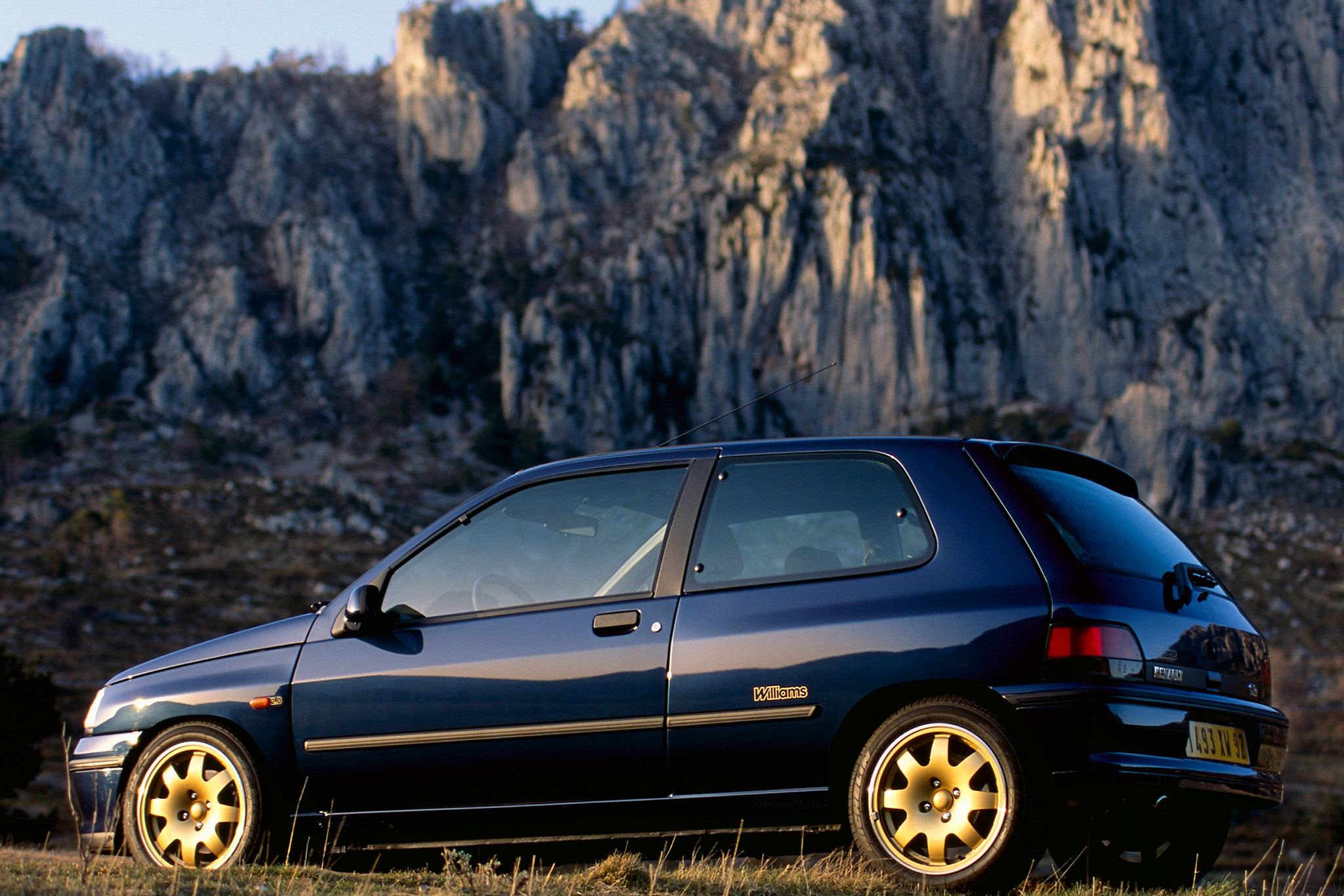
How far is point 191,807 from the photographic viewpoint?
183 inches

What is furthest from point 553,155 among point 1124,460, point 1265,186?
point 1265,186

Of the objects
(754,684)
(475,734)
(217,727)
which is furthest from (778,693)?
(217,727)

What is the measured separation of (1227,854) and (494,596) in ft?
133

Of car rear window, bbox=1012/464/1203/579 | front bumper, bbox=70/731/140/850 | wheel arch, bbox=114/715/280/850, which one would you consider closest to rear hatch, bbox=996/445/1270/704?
car rear window, bbox=1012/464/1203/579

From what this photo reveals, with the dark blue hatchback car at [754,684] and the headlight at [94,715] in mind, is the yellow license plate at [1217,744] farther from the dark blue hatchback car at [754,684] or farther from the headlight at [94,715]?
the headlight at [94,715]

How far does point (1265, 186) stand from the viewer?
9862cm

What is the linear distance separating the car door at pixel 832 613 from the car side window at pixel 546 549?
30cm

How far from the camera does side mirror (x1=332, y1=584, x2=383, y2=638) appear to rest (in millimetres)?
4438

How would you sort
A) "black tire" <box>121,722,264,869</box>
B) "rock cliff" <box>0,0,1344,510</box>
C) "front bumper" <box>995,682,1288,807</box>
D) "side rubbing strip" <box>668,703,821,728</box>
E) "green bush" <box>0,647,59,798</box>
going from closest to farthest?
"front bumper" <box>995,682,1288,807</box> → "side rubbing strip" <box>668,703,821,728</box> → "black tire" <box>121,722,264,869</box> → "green bush" <box>0,647,59,798</box> → "rock cliff" <box>0,0,1344,510</box>

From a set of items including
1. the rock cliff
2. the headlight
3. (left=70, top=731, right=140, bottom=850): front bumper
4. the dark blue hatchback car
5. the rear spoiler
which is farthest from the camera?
the rock cliff

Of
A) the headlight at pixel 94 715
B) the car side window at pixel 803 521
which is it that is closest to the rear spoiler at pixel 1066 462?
the car side window at pixel 803 521

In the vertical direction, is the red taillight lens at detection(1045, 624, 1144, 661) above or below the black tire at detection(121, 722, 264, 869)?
above

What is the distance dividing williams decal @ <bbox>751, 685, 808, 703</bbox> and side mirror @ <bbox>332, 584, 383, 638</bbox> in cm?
151

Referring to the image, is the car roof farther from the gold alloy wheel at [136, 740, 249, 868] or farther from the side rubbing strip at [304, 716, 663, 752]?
the gold alloy wheel at [136, 740, 249, 868]
